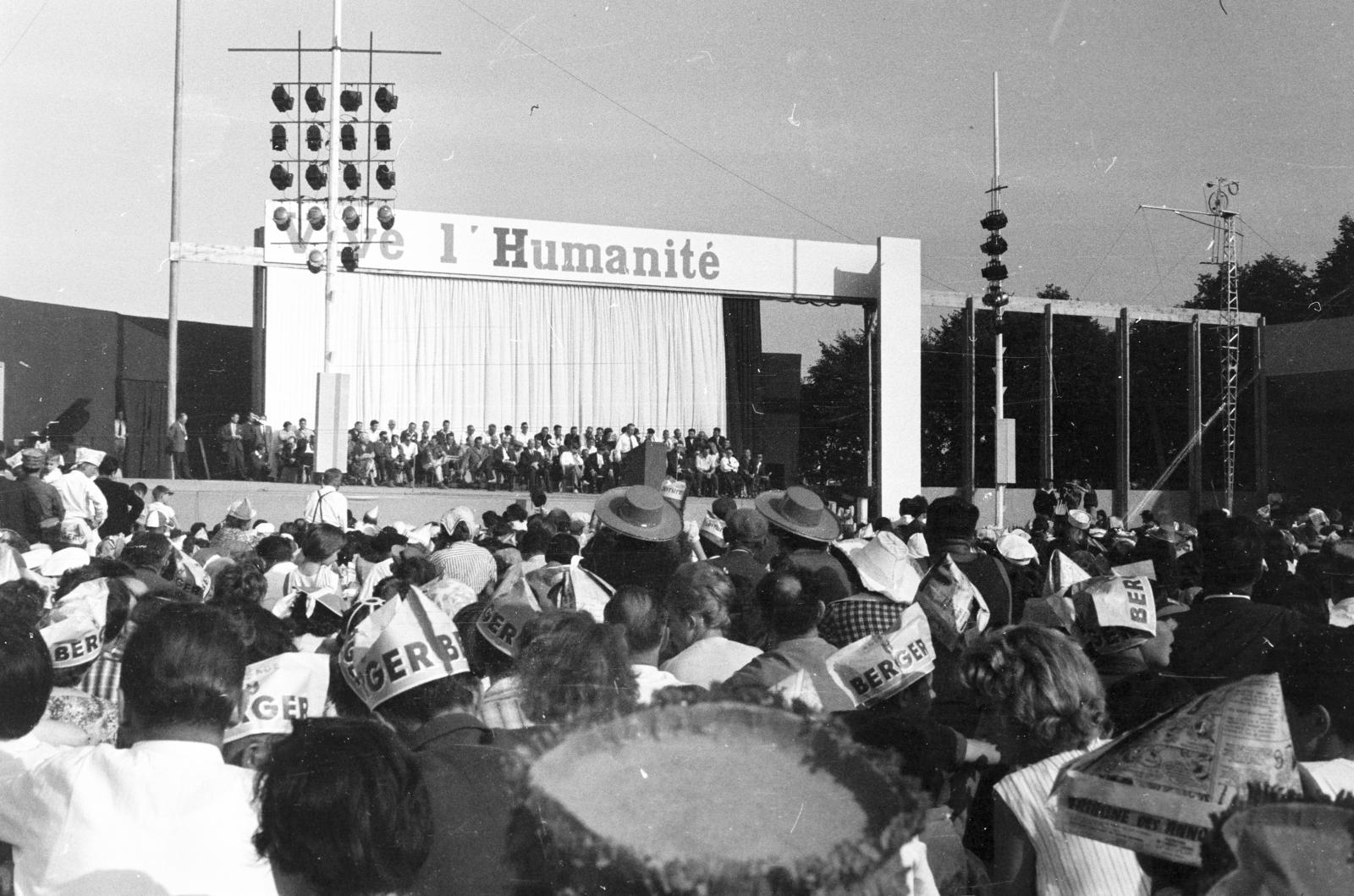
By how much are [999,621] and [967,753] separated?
238 cm

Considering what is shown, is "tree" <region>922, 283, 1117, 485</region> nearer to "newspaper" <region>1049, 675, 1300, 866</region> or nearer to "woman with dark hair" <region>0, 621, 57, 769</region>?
"woman with dark hair" <region>0, 621, 57, 769</region>

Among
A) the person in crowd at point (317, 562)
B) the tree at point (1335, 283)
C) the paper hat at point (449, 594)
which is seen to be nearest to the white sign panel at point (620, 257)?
the tree at point (1335, 283)

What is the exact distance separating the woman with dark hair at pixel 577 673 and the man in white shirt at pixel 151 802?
70cm

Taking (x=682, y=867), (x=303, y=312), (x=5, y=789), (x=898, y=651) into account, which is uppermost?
(x=303, y=312)

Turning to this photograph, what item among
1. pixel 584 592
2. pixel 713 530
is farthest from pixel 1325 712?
pixel 713 530

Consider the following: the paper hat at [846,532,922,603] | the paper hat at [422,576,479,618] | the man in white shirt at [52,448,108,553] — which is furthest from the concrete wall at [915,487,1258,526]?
the paper hat at [846,532,922,603]

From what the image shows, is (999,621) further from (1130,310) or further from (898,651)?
(1130,310)

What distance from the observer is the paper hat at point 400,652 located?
8.27ft

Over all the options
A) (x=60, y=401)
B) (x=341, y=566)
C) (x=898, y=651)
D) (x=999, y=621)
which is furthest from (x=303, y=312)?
(x=898, y=651)

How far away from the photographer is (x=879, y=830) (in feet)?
7.45

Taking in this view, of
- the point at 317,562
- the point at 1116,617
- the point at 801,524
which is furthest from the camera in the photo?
the point at 317,562

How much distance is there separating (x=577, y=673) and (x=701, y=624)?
3.76ft

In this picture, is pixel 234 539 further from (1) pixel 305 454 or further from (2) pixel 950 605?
(1) pixel 305 454

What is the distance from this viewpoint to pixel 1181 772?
1375mm
